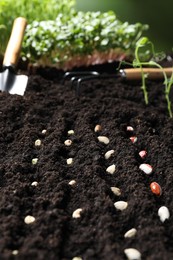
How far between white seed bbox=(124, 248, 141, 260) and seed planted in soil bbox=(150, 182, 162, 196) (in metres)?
0.30

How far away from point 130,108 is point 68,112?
0.88ft

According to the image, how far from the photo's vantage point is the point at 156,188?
1.56 metres

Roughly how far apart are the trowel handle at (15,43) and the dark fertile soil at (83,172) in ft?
0.40

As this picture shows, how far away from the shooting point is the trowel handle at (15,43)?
226cm

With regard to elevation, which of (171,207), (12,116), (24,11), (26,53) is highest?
(24,11)

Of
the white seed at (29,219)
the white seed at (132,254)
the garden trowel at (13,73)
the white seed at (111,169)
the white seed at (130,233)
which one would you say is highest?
the garden trowel at (13,73)

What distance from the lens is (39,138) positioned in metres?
1.85

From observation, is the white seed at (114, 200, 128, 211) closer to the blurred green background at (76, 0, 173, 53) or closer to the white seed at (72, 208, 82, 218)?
the white seed at (72, 208, 82, 218)

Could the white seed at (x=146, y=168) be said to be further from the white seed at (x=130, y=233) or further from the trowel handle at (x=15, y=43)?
the trowel handle at (x=15, y=43)

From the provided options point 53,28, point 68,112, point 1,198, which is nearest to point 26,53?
point 53,28

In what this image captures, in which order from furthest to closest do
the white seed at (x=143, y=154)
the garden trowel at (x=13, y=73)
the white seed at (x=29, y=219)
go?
the garden trowel at (x=13, y=73)
the white seed at (x=143, y=154)
the white seed at (x=29, y=219)

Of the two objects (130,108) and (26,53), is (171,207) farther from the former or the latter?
(26,53)

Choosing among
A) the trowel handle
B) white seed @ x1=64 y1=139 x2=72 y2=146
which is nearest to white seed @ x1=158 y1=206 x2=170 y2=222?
white seed @ x1=64 y1=139 x2=72 y2=146

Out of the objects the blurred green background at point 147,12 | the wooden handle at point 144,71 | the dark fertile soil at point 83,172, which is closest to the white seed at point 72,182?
the dark fertile soil at point 83,172
